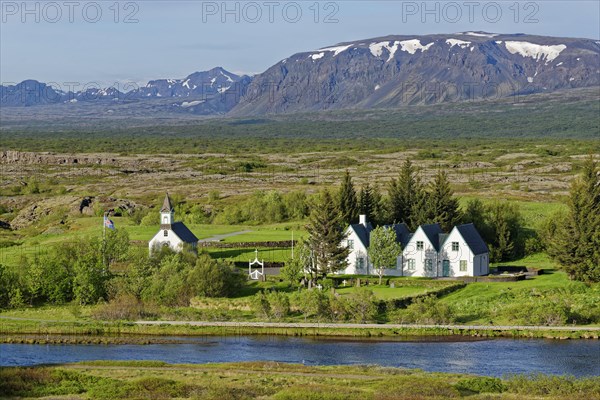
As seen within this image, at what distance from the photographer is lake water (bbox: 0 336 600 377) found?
172ft

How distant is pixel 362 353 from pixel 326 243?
21558mm

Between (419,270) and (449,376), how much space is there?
29.7 m

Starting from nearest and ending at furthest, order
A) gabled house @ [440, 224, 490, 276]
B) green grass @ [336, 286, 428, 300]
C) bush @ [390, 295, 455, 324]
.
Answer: bush @ [390, 295, 455, 324] → green grass @ [336, 286, 428, 300] → gabled house @ [440, 224, 490, 276]

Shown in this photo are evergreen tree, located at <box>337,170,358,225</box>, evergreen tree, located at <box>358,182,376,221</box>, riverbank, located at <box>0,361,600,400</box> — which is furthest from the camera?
evergreen tree, located at <box>358,182,376,221</box>

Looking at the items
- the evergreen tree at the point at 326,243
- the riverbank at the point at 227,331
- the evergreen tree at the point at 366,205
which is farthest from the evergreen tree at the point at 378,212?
the riverbank at the point at 227,331

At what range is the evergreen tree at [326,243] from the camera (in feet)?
251

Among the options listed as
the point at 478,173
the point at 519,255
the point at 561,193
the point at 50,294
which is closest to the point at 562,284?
the point at 519,255

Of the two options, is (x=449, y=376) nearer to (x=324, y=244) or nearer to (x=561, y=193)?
(x=324, y=244)

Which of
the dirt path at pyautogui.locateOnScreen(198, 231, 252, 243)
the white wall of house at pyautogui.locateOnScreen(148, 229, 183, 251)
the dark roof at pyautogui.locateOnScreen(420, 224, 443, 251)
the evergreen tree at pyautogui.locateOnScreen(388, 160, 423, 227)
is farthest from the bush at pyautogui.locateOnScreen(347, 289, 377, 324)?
the dirt path at pyautogui.locateOnScreen(198, 231, 252, 243)

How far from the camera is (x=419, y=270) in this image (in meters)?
78.4

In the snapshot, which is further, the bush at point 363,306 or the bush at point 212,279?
the bush at point 212,279

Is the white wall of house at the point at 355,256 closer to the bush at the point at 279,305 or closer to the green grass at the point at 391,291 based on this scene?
the green grass at the point at 391,291

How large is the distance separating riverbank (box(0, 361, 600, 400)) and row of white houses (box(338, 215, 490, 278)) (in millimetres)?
27815

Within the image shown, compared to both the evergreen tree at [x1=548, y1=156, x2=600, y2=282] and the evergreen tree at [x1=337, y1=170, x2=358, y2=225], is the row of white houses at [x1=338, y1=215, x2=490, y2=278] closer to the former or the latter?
the evergreen tree at [x1=548, y1=156, x2=600, y2=282]
